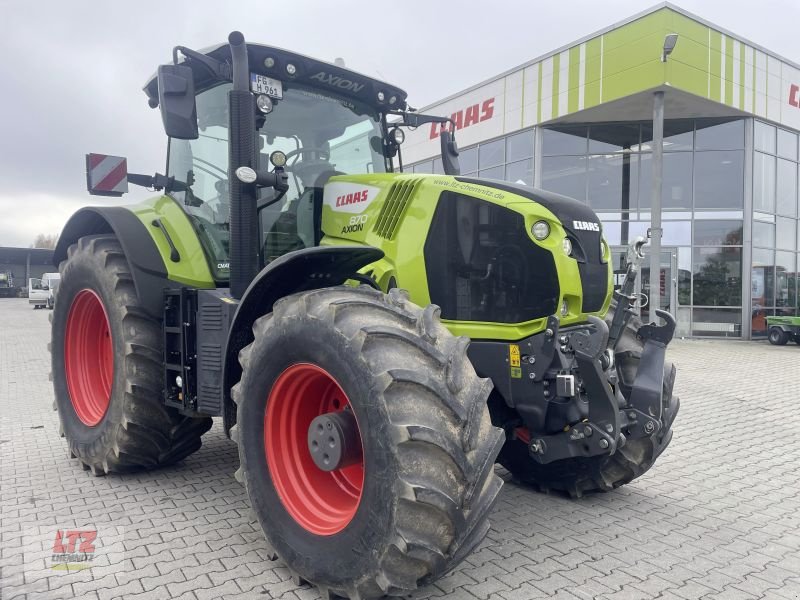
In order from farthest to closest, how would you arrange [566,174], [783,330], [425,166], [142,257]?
[425,166] → [566,174] → [783,330] → [142,257]

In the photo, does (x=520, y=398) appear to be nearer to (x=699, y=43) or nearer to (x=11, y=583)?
(x=11, y=583)

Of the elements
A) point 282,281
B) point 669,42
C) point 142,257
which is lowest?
point 282,281

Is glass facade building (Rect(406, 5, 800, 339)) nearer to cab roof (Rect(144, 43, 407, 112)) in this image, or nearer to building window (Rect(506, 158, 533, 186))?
building window (Rect(506, 158, 533, 186))

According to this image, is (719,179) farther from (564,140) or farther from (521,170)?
(521,170)

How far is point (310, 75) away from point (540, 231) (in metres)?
1.88

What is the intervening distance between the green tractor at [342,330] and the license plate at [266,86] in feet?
0.05

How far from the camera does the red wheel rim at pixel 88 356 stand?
495cm

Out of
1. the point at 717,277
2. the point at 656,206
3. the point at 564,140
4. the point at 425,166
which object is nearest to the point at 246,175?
the point at 656,206

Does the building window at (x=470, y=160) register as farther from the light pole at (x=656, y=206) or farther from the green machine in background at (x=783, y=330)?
the green machine in background at (x=783, y=330)

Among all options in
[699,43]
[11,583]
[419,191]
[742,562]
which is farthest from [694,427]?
[699,43]

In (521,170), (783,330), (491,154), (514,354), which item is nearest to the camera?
(514,354)

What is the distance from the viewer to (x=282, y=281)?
3.25 metres

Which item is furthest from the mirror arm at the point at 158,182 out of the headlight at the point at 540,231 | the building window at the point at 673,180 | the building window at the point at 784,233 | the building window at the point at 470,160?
the building window at the point at 784,233

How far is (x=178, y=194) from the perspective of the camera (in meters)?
4.59
